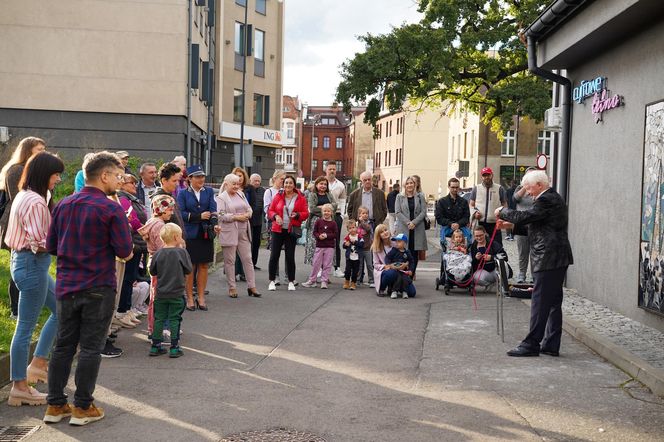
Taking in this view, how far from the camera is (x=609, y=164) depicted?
40.7ft

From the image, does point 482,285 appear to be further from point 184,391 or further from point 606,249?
point 184,391

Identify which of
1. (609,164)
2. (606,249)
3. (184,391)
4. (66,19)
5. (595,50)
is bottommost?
(184,391)

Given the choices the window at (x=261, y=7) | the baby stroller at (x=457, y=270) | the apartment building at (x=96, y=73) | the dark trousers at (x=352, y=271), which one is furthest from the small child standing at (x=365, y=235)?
the window at (x=261, y=7)

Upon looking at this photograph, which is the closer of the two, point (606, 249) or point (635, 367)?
point (635, 367)

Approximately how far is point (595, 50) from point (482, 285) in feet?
13.5

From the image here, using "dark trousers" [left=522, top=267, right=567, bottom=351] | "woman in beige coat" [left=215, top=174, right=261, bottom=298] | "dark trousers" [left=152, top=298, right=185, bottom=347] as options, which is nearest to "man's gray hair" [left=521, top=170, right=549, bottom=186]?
"dark trousers" [left=522, top=267, right=567, bottom=351]

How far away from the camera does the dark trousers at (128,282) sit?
382 inches

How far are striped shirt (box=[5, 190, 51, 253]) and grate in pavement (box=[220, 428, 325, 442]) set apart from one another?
6.99 ft

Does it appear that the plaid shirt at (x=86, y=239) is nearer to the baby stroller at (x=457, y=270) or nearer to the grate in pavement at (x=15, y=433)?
the grate in pavement at (x=15, y=433)

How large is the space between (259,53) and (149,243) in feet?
144

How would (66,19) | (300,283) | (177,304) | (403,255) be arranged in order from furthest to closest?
(66,19), (300,283), (403,255), (177,304)

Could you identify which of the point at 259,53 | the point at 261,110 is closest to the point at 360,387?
the point at 261,110

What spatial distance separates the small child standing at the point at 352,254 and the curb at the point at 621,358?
4908 millimetres

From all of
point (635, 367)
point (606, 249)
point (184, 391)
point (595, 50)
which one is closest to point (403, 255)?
point (606, 249)
